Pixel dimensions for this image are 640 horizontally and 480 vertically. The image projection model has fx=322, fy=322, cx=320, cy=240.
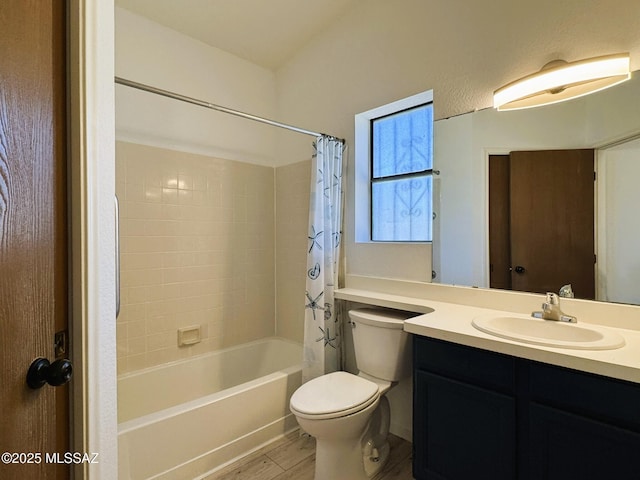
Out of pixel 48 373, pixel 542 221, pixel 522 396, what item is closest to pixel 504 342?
pixel 522 396

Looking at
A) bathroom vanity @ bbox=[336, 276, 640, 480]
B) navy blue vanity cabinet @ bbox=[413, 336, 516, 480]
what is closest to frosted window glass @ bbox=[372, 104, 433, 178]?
bathroom vanity @ bbox=[336, 276, 640, 480]

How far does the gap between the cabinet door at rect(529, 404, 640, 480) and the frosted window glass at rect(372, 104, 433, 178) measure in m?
1.41

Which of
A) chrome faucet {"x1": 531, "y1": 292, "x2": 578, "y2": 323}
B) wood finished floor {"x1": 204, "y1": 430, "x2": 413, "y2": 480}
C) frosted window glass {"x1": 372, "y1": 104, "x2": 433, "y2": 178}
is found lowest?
wood finished floor {"x1": 204, "y1": 430, "x2": 413, "y2": 480}

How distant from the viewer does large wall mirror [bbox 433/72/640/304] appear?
1301 millimetres

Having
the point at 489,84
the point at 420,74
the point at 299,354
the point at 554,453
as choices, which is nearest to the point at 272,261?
the point at 299,354

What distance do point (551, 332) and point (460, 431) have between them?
55cm

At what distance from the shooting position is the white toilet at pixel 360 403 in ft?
4.84

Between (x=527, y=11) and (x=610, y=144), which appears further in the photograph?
(x=527, y=11)

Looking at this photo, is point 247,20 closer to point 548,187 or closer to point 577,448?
point 548,187

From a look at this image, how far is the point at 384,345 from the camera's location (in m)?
1.75

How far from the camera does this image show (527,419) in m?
1.13

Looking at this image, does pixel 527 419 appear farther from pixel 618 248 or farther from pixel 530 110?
pixel 530 110

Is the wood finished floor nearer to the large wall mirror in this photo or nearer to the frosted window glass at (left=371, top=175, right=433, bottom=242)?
the large wall mirror

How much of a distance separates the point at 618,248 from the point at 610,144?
43cm
